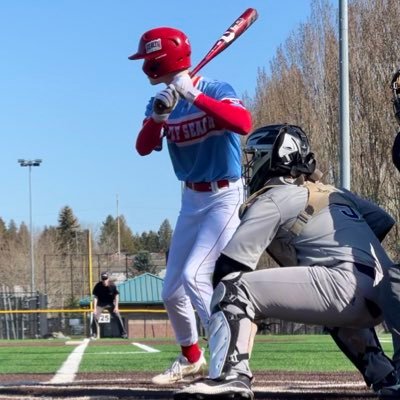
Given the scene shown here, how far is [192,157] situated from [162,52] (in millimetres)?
662

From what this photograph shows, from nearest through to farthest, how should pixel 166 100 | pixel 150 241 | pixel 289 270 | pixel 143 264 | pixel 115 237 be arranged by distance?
1. pixel 289 270
2. pixel 166 100
3. pixel 143 264
4. pixel 150 241
5. pixel 115 237

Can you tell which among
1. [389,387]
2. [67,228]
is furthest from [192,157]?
[67,228]

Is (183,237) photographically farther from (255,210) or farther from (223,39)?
(255,210)

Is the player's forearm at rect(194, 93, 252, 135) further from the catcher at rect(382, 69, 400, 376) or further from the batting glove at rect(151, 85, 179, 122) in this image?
the catcher at rect(382, 69, 400, 376)

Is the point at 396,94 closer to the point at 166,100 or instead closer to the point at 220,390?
the point at 166,100

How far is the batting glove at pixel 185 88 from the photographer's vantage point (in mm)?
5281

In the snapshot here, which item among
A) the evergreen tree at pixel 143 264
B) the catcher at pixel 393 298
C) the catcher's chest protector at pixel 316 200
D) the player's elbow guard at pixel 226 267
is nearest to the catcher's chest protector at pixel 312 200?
the catcher's chest protector at pixel 316 200

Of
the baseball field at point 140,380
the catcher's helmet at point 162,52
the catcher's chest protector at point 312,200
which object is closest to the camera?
the catcher's chest protector at point 312,200

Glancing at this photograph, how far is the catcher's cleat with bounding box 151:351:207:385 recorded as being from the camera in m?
5.84

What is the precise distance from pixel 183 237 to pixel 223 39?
50.0 inches

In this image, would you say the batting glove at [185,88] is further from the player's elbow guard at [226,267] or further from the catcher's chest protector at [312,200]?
the player's elbow guard at [226,267]

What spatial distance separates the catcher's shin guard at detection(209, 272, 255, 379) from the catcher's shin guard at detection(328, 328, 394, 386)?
0.89m

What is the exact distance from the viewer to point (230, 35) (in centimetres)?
605

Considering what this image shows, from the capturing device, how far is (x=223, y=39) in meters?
5.99
